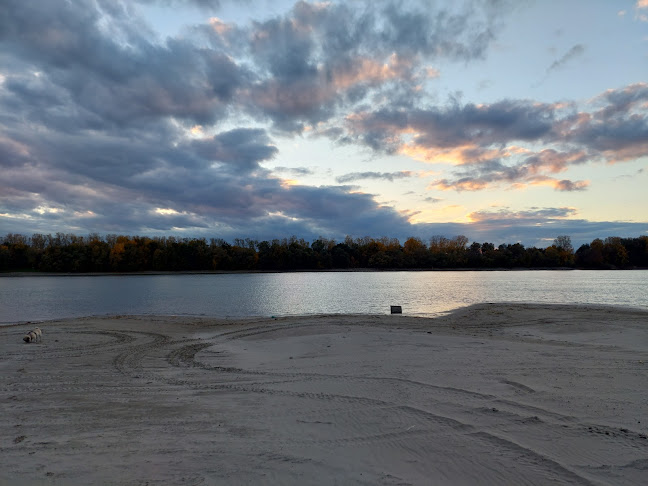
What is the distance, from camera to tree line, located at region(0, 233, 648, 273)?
126 m

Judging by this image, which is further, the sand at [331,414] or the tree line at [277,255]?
the tree line at [277,255]

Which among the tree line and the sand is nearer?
the sand

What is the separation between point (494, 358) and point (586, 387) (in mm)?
3370

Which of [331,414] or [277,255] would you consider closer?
[331,414]

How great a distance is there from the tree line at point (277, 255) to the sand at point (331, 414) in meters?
127

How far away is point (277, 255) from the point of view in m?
146

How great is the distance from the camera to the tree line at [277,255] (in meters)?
126

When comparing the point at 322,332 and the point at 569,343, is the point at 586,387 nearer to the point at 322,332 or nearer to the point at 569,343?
the point at 569,343

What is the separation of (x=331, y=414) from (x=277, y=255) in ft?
459

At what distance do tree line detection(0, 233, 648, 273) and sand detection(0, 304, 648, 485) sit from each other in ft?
418

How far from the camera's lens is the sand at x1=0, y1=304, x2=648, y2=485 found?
509cm

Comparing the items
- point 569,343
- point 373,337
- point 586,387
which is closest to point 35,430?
point 586,387

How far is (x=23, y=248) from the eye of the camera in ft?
414

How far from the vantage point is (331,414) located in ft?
23.6
